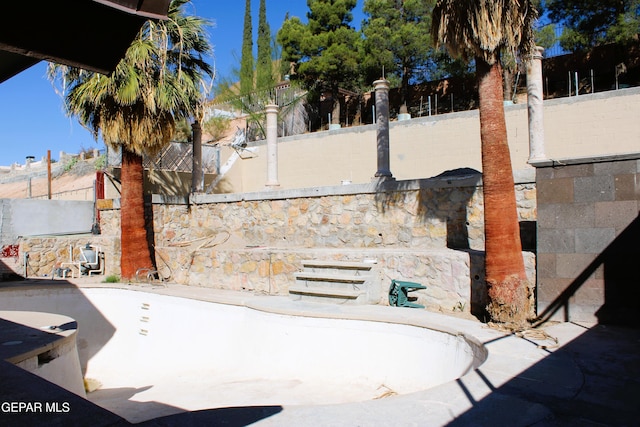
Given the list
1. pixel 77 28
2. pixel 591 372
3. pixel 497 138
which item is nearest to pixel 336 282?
pixel 497 138

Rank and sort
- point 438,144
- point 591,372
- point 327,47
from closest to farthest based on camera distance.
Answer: point 591,372
point 438,144
point 327,47

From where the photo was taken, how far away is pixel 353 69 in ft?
91.0

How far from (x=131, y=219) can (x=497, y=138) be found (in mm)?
10068

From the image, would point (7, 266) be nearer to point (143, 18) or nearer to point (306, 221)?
point (306, 221)

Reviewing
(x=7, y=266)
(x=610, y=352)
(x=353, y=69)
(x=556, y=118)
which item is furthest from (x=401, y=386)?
(x=353, y=69)

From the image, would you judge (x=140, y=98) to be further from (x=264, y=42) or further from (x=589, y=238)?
(x=264, y=42)

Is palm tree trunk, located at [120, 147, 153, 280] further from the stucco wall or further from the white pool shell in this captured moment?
the stucco wall

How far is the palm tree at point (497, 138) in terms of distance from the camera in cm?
816

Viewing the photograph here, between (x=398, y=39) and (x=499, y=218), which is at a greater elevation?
(x=398, y=39)

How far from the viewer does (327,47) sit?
28.6 metres

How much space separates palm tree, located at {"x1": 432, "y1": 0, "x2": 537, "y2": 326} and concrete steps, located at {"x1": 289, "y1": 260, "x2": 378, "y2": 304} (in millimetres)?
2699

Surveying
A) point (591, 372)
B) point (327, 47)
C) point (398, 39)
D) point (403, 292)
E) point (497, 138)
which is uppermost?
point (327, 47)

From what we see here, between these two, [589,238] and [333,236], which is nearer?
[589,238]

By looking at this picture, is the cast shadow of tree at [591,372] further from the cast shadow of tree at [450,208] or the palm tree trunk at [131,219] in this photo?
the palm tree trunk at [131,219]
